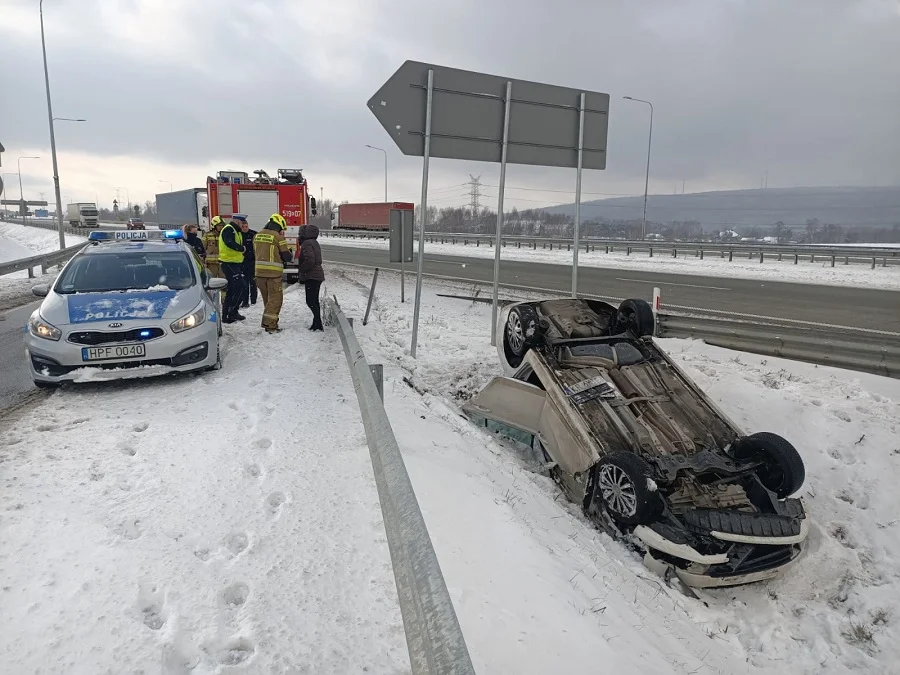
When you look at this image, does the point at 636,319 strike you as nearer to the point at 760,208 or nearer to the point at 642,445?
the point at 642,445

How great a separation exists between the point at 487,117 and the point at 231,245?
484 cm

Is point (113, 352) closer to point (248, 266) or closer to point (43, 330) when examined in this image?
point (43, 330)

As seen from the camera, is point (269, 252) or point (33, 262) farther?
point (33, 262)

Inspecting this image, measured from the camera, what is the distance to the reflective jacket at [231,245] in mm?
9570

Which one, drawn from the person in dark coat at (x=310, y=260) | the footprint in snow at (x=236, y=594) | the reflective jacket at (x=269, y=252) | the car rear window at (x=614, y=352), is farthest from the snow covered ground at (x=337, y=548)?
the person in dark coat at (x=310, y=260)

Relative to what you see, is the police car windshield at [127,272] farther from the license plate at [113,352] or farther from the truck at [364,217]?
the truck at [364,217]

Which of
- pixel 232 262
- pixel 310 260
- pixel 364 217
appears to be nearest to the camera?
pixel 310 260

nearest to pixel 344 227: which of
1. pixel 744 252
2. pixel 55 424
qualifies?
pixel 744 252

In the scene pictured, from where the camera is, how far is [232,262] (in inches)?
384

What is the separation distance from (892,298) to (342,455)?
1716 cm

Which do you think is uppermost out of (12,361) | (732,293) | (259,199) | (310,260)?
(259,199)

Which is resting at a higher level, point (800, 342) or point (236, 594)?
point (800, 342)

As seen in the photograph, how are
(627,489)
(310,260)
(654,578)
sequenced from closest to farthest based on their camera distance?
(654,578)
(627,489)
(310,260)

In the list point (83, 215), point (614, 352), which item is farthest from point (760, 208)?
point (614, 352)
